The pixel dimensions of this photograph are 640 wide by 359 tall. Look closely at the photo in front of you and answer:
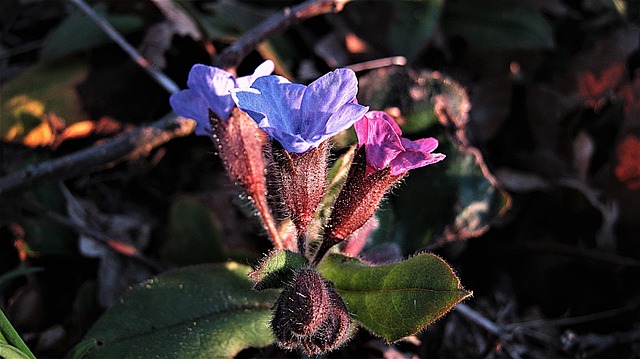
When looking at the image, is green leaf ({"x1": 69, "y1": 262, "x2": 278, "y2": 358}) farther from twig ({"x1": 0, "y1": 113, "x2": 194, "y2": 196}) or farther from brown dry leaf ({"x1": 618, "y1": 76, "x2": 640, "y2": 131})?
brown dry leaf ({"x1": 618, "y1": 76, "x2": 640, "y2": 131})

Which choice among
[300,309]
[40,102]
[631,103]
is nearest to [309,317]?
[300,309]

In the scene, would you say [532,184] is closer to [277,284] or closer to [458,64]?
[458,64]

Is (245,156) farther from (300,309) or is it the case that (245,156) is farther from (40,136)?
(40,136)

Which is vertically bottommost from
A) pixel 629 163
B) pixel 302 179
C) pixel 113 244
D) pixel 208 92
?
pixel 629 163

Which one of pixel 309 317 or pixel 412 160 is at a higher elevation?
pixel 412 160

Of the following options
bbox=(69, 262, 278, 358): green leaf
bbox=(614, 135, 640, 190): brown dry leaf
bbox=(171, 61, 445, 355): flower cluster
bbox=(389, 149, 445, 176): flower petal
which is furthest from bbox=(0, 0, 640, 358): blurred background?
bbox=(389, 149, 445, 176): flower petal

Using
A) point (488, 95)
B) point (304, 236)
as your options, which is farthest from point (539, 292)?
point (304, 236)

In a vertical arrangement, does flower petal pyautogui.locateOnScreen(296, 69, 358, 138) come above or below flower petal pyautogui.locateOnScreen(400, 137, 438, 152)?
above
